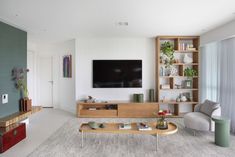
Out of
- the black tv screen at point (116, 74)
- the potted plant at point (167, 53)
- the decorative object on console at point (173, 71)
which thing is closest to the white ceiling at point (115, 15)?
the potted plant at point (167, 53)

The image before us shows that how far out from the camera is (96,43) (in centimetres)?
582

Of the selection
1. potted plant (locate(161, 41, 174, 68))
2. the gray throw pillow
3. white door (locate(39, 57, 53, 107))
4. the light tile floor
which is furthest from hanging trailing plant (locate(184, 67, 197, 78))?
white door (locate(39, 57, 53, 107))

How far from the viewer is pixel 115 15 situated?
3512mm

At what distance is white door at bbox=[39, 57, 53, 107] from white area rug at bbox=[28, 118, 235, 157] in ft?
10.6

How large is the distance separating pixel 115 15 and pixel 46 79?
4.61m

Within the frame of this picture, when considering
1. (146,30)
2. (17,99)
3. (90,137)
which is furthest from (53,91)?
(146,30)

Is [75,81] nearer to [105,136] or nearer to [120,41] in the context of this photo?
[120,41]

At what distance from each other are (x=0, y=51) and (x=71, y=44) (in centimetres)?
271

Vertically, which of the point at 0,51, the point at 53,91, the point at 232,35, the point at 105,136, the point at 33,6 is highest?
the point at 33,6

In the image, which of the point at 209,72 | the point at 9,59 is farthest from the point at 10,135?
the point at 209,72

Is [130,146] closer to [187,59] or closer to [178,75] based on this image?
[178,75]

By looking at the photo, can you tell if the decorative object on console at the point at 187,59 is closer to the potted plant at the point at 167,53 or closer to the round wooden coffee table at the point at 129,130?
the potted plant at the point at 167,53

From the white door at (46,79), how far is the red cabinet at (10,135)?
11.2 feet

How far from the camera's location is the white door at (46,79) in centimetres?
695
